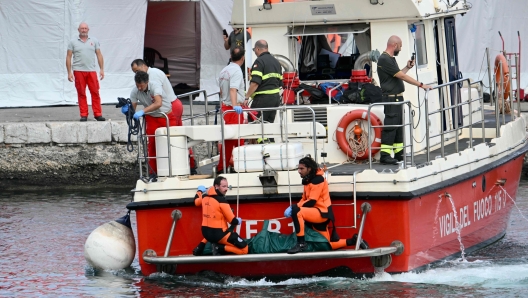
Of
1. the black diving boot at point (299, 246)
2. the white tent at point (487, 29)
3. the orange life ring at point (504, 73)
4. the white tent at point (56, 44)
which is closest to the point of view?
the black diving boot at point (299, 246)

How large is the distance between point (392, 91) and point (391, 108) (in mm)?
309

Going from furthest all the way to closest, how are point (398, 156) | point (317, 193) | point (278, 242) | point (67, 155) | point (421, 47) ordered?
point (67, 155)
point (421, 47)
point (398, 156)
point (278, 242)
point (317, 193)

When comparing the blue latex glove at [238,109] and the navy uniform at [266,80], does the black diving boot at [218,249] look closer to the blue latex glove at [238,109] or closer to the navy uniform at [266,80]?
the blue latex glove at [238,109]

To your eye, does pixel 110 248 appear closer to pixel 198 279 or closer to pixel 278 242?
pixel 198 279

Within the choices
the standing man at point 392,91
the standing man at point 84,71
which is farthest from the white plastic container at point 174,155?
the standing man at point 84,71

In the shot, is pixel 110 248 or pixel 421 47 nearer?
pixel 110 248

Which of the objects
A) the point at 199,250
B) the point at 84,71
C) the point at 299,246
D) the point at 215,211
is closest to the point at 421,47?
the point at 299,246

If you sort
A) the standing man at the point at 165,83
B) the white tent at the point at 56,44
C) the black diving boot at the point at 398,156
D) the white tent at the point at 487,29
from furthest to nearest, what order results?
the white tent at the point at 487,29
the white tent at the point at 56,44
the standing man at the point at 165,83
the black diving boot at the point at 398,156

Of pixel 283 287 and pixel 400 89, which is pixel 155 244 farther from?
pixel 400 89

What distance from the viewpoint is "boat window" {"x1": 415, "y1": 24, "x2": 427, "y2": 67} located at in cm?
1133

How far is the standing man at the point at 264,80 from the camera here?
10.7 meters

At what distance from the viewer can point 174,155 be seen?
9.76m

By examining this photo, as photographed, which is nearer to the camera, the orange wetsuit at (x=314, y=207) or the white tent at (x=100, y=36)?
the orange wetsuit at (x=314, y=207)

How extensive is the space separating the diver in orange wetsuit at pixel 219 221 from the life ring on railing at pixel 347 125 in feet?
4.90
